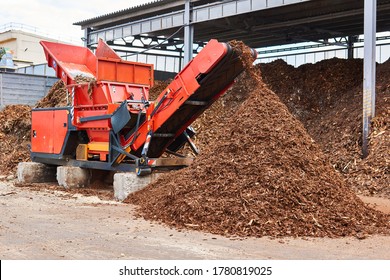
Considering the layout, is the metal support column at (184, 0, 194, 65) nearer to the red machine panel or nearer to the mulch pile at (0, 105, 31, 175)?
the mulch pile at (0, 105, 31, 175)

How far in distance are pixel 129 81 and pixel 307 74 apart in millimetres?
9093

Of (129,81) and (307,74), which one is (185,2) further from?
(129,81)

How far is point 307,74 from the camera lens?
680 inches

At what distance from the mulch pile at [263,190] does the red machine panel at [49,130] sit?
3.29 m

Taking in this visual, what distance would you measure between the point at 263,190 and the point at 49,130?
596 cm

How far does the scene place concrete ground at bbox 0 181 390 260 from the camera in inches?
198

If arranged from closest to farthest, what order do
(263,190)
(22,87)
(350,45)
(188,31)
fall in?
(263,190) < (188,31) < (22,87) < (350,45)

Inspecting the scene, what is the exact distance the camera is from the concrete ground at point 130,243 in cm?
502

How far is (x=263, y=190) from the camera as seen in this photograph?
21.2 ft

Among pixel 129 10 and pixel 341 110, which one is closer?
pixel 341 110

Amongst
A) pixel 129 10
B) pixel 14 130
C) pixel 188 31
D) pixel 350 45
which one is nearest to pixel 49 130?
pixel 14 130

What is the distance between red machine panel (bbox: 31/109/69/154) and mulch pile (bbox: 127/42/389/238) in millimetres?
3291

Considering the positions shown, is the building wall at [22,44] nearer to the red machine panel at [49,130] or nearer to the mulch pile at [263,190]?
the red machine panel at [49,130]

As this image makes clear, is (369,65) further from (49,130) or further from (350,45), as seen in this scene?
(350,45)
